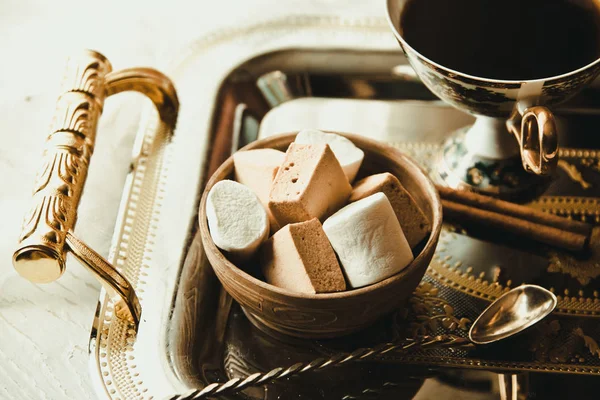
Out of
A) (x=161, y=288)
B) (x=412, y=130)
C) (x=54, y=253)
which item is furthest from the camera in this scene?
(x=412, y=130)

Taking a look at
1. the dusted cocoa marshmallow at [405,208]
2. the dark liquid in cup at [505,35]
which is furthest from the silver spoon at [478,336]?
the dark liquid in cup at [505,35]

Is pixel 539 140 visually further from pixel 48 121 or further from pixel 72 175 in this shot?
pixel 48 121

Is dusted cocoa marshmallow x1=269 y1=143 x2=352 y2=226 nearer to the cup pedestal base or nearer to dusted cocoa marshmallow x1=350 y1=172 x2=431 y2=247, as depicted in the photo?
dusted cocoa marshmallow x1=350 y1=172 x2=431 y2=247

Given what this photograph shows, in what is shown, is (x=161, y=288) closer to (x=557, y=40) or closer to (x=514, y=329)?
(x=514, y=329)

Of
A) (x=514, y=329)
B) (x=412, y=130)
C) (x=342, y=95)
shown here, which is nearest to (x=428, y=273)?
(x=514, y=329)

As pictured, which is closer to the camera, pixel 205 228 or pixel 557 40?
pixel 205 228

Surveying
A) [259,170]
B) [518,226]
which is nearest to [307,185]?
[259,170]

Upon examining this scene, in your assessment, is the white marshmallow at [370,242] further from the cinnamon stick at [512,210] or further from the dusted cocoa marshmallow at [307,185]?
the cinnamon stick at [512,210]
